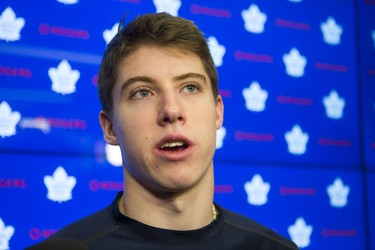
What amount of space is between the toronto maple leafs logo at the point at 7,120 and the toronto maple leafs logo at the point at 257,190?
1220 millimetres

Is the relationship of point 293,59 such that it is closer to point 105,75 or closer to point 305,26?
point 305,26

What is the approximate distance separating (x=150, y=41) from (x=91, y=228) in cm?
54

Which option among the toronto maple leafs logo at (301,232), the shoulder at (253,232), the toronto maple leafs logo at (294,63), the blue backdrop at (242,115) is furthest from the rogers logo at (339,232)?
the shoulder at (253,232)

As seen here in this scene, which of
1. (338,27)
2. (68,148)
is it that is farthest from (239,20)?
(68,148)

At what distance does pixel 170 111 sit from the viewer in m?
1.25

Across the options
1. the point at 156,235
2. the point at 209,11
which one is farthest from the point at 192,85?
the point at 209,11

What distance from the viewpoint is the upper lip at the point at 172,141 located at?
127 centimetres

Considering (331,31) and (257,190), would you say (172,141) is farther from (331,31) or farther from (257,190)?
(331,31)

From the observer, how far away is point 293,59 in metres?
2.96

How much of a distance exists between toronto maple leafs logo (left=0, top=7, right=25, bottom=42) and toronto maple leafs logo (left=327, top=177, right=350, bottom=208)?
1891 millimetres

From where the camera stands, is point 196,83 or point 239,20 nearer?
point 196,83

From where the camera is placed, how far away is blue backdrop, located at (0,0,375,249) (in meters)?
2.26

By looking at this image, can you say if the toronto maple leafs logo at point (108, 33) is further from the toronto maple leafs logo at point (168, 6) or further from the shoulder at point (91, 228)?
the shoulder at point (91, 228)

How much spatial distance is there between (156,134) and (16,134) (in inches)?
46.4
